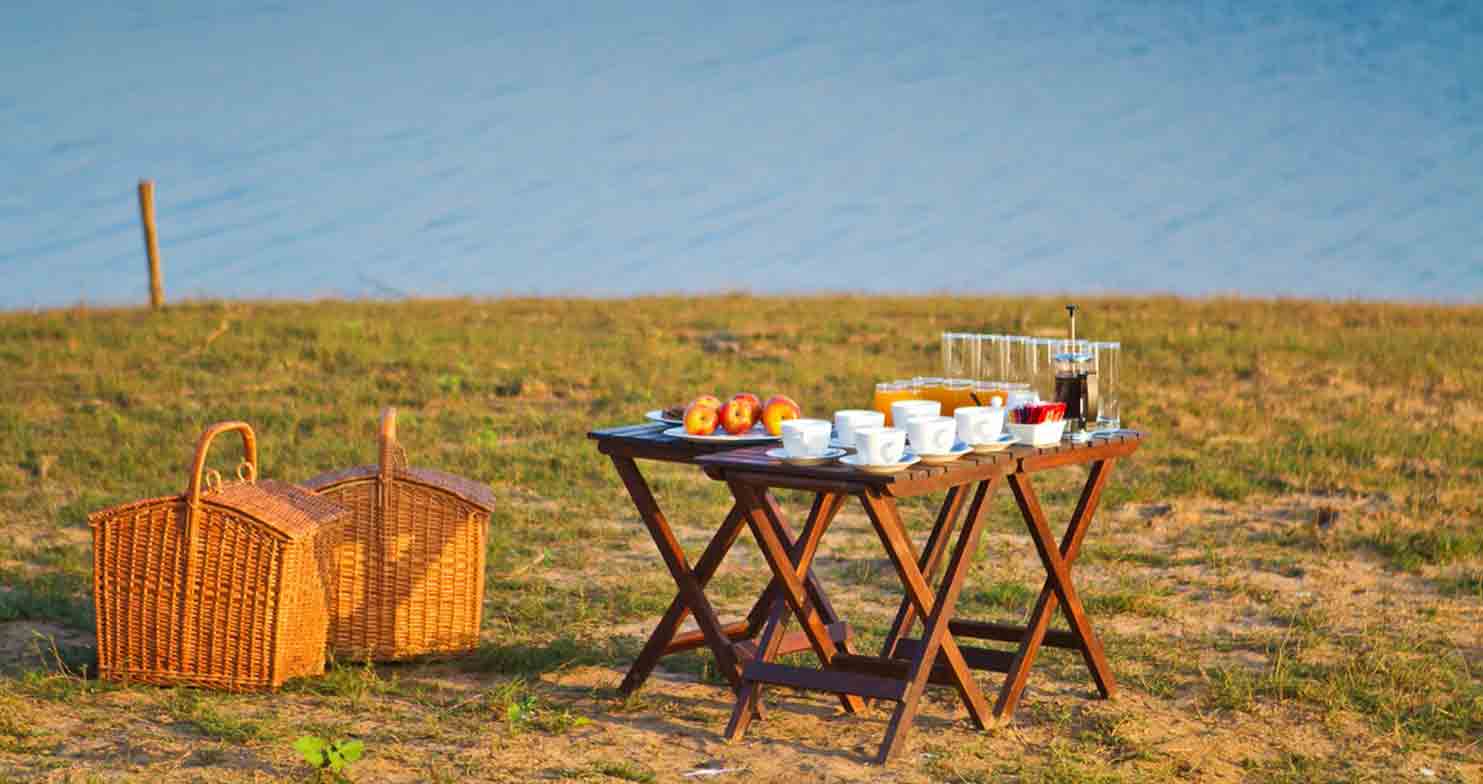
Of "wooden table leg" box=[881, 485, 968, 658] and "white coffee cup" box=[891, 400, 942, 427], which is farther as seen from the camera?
"wooden table leg" box=[881, 485, 968, 658]

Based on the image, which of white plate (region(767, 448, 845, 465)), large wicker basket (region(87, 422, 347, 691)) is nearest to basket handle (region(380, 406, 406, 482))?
large wicker basket (region(87, 422, 347, 691))

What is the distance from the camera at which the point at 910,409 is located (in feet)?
17.1

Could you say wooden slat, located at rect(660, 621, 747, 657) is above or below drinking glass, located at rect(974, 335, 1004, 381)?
below

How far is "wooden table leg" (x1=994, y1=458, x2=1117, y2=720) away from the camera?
5.52 meters

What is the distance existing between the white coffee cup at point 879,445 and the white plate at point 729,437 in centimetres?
64

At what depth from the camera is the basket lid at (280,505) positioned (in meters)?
5.76

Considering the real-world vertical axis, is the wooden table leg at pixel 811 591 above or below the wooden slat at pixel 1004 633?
above

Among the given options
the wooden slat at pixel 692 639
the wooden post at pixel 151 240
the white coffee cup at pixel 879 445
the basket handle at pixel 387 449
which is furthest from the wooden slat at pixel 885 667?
the wooden post at pixel 151 240

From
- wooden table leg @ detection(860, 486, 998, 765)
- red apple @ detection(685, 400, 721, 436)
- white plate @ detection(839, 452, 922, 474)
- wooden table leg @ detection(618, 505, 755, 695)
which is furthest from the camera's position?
wooden table leg @ detection(618, 505, 755, 695)

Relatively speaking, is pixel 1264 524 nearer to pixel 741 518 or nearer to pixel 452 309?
pixel 741 518

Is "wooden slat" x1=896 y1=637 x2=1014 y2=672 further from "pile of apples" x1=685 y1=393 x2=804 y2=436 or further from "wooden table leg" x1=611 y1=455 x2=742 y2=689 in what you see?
"pile of apples" x1=685 y1=393 x2=804 y2=436

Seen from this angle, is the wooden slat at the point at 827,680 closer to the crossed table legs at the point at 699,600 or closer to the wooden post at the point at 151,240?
the crossed table legs at the point at 699,600

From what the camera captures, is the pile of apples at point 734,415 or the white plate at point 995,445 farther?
the pile of apples at point 734,415

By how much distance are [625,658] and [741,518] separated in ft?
3.36
